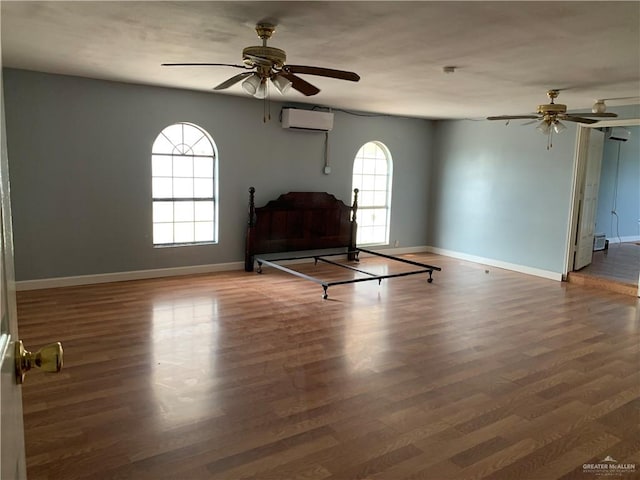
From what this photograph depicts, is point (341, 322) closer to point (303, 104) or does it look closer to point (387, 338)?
point (387, 338)

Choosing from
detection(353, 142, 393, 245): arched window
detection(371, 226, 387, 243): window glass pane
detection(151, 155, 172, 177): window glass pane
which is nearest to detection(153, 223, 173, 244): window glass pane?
detection(151, 155, 172, 177): window glass pane

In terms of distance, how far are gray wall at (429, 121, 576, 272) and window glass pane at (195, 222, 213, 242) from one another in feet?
14.0

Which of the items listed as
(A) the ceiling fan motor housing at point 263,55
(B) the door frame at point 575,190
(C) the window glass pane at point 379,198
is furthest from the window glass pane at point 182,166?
(B) the door frame at point 575,190

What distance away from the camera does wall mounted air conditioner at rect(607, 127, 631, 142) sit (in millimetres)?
9590

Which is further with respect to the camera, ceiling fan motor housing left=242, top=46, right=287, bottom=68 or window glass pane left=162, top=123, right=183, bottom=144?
window glass pane left=162, top=123, right=183, bottom=144

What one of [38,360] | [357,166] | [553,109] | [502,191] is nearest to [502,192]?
[502,191]

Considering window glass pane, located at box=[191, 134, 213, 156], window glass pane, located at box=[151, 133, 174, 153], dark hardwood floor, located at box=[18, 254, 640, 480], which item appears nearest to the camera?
dark hardwood floor, located at box=[18, 254, 640, 480]

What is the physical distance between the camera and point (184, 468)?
2432 mm

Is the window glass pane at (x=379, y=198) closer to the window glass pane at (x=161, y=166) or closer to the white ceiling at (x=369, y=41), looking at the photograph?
the white ceiling at (x=369, y=41)

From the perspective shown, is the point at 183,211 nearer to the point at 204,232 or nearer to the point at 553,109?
the point at 204,232

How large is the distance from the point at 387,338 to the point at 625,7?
293 cm

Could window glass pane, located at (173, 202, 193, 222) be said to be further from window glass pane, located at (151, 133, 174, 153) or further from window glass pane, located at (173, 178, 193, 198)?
window glass pane, located at (151, 133, 174, 153)

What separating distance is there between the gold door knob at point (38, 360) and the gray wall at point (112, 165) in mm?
5238

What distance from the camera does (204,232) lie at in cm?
696
